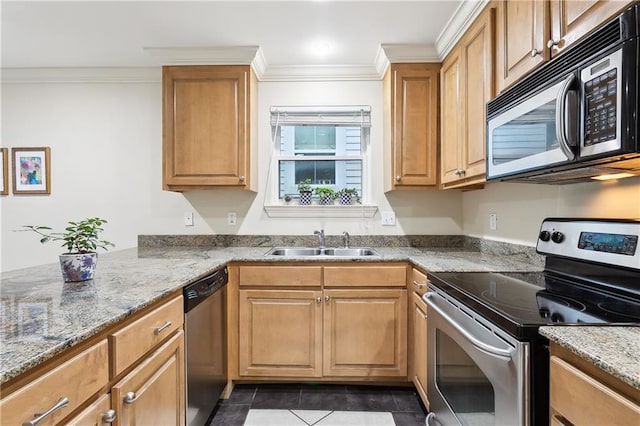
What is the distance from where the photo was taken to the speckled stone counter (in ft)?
2.05

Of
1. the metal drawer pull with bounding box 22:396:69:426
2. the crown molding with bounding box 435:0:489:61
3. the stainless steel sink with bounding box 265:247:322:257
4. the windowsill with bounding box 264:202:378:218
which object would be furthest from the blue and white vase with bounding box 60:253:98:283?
the crown molding with bounding box 435:0:489:61

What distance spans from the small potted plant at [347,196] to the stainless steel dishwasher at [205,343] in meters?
1.12

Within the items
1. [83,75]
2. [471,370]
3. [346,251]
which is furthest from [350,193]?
[83,75]

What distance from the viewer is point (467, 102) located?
6.31 feet

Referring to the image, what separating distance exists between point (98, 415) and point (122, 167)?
92.0 inches

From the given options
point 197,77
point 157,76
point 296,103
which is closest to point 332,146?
point 296,103

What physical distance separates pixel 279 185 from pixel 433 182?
4.08 ft

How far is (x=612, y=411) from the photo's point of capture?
652mm

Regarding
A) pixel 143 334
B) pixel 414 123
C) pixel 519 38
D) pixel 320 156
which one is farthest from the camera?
pixel 320 156

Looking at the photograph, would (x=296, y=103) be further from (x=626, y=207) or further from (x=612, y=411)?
(x=612, y=411)

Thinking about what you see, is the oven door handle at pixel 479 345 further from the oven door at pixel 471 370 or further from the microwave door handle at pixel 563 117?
the microwave door handle at pixel 563 117

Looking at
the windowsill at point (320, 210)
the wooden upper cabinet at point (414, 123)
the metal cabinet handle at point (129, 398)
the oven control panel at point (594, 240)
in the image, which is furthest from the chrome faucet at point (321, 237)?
the metal cabinet handle at point (129, 398)

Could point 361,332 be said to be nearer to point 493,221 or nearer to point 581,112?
point 493,221

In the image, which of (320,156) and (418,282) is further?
(320,156)
